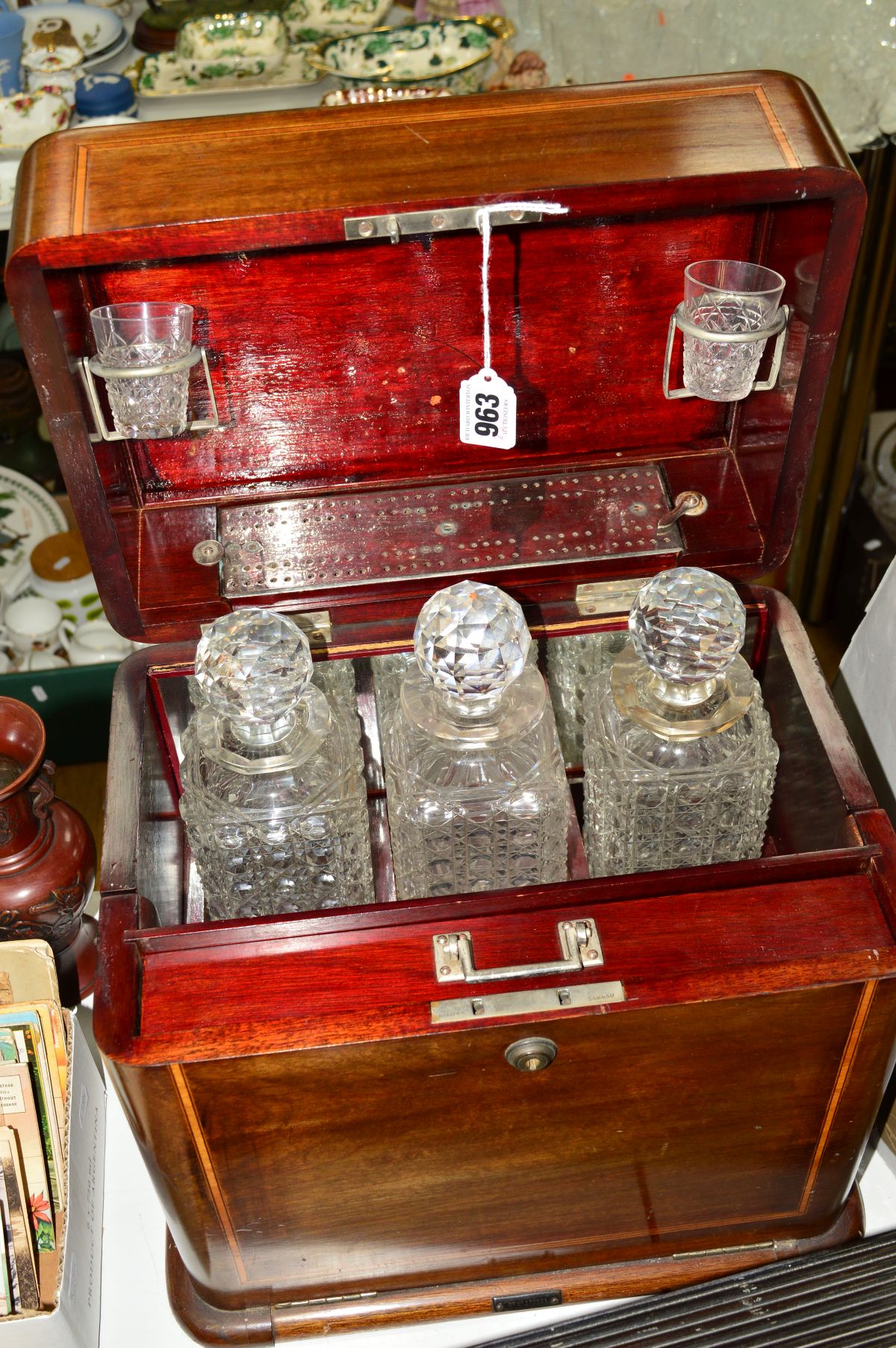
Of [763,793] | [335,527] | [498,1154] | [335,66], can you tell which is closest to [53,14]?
[335,66]

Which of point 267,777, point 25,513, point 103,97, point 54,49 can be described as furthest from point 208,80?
point 267,777

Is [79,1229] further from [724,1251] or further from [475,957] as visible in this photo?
[724,1251]

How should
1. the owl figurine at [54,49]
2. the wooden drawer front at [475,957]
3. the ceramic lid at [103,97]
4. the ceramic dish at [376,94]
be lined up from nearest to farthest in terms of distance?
the wooden drawer front at [475,957]
the ceramic dish at [376,94]
the ceramic lid at [103,97]
the owl figurine at [54,49]

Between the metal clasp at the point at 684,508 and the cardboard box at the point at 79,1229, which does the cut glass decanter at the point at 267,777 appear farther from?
the metal clasp at the point at 684,508

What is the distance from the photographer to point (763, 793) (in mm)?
1271

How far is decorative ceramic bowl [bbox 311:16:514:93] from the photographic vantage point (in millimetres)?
2285

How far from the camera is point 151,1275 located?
4.46ft

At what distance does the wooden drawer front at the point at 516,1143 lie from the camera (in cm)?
107

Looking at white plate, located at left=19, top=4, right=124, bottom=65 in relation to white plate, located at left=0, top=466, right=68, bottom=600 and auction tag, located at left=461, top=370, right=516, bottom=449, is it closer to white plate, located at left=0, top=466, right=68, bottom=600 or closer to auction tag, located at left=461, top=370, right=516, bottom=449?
white plate, located at left=0, top=466, right=68, bottom=600

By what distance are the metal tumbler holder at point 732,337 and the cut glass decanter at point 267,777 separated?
50cm

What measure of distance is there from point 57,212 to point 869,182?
157 cm

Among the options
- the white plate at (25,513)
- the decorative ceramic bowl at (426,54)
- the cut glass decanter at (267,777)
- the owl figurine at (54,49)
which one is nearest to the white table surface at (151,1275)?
the cut glass decanter at (267,777)

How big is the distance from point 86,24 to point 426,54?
75cm

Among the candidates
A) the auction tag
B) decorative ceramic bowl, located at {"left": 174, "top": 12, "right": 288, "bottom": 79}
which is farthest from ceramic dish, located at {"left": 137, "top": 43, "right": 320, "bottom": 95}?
the auction tag
